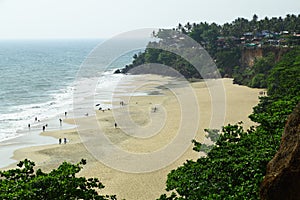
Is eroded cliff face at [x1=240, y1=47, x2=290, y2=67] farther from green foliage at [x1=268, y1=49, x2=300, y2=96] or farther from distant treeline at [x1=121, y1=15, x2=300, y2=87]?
green foliage at [x1=268, y1=49, x2=300, y2=96]

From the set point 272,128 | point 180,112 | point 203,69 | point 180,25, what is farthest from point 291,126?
point 180,25

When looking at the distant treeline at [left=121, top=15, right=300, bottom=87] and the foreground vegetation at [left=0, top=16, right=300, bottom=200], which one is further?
the distant treeline at [left=121, top=15, right=300, bottom=87]

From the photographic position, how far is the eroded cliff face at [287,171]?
538cm

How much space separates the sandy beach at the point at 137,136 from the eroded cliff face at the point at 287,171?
A: 12509mm

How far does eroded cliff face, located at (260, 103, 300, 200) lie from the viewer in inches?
212

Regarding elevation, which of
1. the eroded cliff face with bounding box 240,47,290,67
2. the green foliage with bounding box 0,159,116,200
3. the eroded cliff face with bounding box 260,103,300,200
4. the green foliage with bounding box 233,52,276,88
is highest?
the eroded cliff face with bounding box 240,47,290,67

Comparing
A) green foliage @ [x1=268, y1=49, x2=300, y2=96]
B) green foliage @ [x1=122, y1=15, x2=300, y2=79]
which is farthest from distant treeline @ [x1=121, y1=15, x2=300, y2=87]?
green foliage @ [x1=268, y1=49, x2=300, y2=96]

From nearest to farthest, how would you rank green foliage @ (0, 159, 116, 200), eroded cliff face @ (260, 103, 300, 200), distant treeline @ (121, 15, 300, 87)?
eroded cliff face @ (260, 103, 300, 200), green foliage @ (0, 159, 116, 200), distant treeline @ (121, 15, 300, 87)

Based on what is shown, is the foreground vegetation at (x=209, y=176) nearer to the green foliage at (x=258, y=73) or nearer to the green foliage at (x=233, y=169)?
the green foliage at (x=233, y=169)

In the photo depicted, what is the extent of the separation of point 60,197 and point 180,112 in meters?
28.1

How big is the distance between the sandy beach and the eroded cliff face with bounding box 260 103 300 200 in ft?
41.0

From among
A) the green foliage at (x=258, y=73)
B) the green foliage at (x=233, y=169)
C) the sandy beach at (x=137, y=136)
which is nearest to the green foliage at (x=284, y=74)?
the sandy beach at (x=137, y=136)

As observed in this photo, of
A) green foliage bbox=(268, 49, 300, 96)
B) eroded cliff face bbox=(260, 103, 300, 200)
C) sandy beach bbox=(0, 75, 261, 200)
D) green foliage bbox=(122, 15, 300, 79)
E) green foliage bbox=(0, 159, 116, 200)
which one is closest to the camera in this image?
eroded cliff face bbox=(260, 103, 300, 200)

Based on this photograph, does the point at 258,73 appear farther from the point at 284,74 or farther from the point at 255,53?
the point at 284,74
